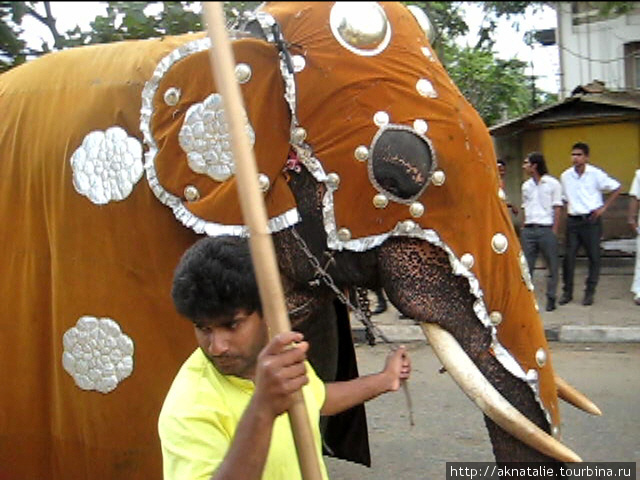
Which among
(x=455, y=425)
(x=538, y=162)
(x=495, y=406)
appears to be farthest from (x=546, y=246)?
(x=495, y=406)

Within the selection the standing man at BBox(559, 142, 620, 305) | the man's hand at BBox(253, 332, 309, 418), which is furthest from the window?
the man's hand at BBox(253, 332, 309, 418)

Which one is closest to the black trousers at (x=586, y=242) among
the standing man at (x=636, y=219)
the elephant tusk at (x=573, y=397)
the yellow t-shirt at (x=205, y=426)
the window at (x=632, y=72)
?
the standing man at (x=636, y=219)

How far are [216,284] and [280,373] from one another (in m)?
0.25

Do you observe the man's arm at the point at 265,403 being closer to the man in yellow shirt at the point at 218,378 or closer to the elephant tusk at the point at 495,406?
the man in yellow shirt at the point at 218,378

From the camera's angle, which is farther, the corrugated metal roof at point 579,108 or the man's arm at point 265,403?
the corrugated metal roof at point 579,108

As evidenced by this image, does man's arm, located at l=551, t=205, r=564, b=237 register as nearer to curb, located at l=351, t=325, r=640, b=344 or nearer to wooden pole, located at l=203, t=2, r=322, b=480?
curb, located at l=351, t=325, r=640, b=344

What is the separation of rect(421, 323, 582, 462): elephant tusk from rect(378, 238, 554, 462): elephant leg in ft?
0.14

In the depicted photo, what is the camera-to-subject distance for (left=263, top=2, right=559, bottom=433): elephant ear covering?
7.81 feet

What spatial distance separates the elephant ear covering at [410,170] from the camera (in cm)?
238

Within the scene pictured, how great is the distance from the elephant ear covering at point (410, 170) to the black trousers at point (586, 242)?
196 inches

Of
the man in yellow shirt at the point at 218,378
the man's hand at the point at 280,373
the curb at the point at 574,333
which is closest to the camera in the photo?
the man's hand at the point at 280,373

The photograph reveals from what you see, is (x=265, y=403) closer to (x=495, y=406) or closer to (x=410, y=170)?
(x=495, y=406)

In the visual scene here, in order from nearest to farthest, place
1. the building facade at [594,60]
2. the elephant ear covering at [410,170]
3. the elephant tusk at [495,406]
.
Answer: the elephant tusk at [495,406] → the elephant ear covering at [410,170] → the building facade at [594,60]

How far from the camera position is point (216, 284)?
1.57m
